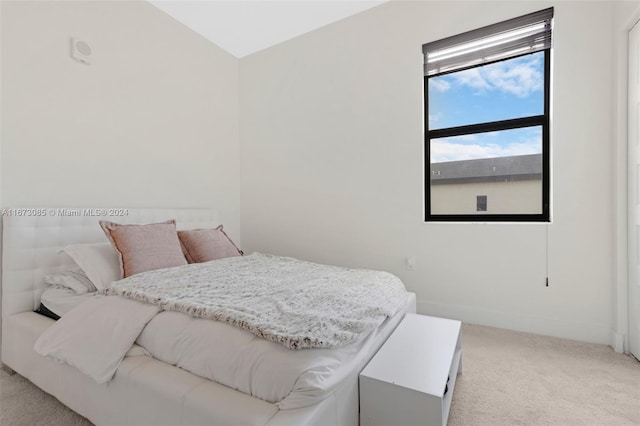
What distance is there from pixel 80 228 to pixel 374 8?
323 cm

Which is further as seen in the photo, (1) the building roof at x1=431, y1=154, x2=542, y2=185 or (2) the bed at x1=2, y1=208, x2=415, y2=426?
(1) the building roof at x1=431, y1=154, x2=542, y2=185

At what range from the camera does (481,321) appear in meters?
2.58

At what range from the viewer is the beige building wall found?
98.3 inches

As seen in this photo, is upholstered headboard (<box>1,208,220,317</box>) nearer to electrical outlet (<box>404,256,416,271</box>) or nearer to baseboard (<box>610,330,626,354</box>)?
electrical outlet (<box>404,256,416,271</box>)

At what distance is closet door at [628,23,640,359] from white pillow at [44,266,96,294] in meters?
3.45

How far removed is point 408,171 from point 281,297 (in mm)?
1880

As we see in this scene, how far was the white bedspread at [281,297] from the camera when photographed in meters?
1.18

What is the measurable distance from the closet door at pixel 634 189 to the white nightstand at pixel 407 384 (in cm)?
149

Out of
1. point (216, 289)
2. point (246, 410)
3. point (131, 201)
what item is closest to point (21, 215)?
point (131, 201)

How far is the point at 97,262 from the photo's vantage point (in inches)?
76.3

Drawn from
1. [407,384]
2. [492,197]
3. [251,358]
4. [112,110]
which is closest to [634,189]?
[492,197]

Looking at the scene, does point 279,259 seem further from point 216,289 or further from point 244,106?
point 244,106

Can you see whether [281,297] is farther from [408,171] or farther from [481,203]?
[481,203]

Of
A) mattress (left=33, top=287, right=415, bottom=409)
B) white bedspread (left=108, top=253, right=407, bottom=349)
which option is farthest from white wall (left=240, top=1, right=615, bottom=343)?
mattress (left=33, top=287, right=415, bottom=409)
